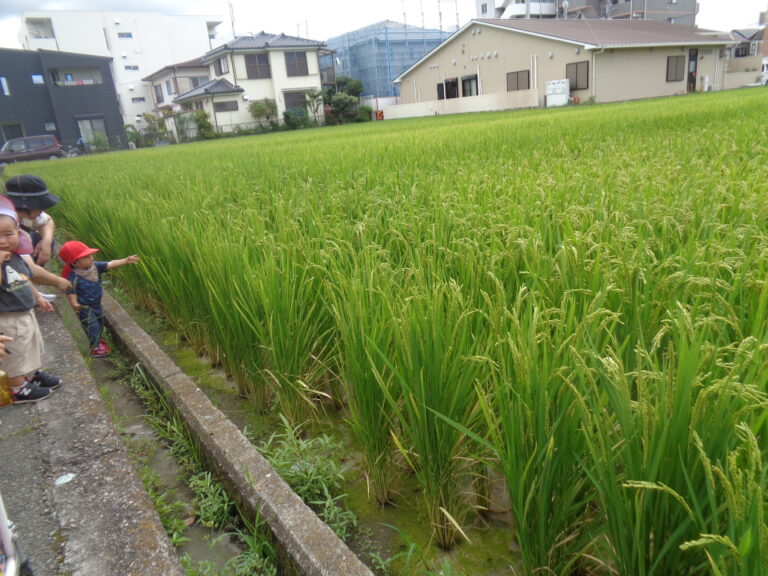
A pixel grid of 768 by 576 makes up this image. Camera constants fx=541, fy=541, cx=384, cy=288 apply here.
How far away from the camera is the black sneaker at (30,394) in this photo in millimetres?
2842

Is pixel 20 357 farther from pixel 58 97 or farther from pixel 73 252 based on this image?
pixel 58 97

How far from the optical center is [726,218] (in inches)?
103

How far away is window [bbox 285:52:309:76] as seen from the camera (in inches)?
1426

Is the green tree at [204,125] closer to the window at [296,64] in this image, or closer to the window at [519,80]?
the window at [296,64]

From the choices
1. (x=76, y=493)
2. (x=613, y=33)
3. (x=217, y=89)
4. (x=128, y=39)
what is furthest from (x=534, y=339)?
(x=128, y=39)

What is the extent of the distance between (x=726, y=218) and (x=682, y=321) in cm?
178

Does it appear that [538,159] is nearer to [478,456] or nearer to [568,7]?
[478,456]

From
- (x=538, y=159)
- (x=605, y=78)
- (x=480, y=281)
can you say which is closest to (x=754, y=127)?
(x=538, y=159)

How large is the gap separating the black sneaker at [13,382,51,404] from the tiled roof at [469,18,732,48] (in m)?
25.9

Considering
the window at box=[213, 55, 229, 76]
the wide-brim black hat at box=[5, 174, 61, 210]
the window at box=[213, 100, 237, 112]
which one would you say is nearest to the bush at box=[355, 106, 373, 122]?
the window at box=[213, 100, 237, 112]

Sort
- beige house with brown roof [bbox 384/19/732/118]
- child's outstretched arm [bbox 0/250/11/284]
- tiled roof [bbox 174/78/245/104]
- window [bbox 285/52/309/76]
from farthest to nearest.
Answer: window [bbox 285/52/309/76], tiled roof [bbox 174/78/245/104], beige house with brown roof [bbox 384/19/732/118], child's outstretched arm [bbox 0/250/11/284]

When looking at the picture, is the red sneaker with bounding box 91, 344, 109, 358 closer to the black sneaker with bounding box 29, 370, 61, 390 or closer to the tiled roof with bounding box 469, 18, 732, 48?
the black sneaker with bounding box 29, 370, 61, 390

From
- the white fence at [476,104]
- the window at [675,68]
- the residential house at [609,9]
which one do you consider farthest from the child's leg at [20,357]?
the residential house at [609,9]

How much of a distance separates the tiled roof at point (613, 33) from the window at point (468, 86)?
10.6ft
